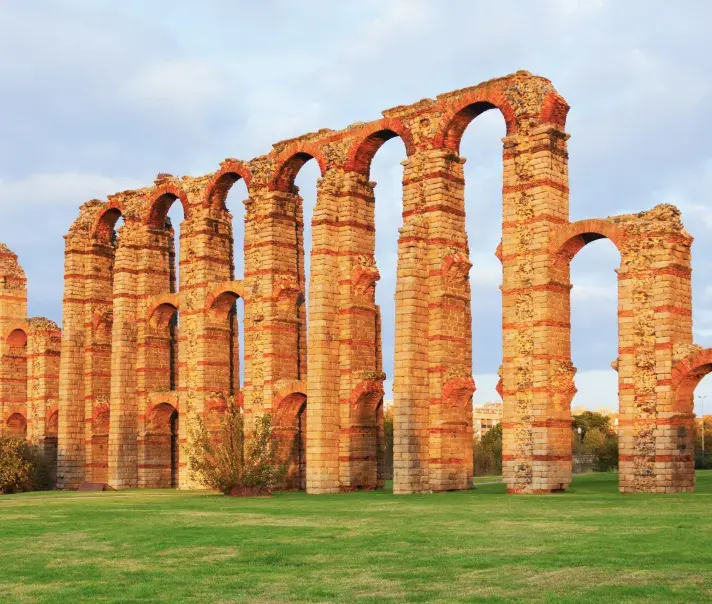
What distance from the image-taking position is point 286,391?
37844 millimetres

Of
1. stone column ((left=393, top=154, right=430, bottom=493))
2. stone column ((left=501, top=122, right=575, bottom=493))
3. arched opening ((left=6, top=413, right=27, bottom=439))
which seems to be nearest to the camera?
stone column ((left=501, top=122, right=575, bottom=493))

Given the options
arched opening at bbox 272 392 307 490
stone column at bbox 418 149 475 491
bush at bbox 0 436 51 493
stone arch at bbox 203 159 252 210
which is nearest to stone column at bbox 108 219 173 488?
bush at bbox 0 436 51 493

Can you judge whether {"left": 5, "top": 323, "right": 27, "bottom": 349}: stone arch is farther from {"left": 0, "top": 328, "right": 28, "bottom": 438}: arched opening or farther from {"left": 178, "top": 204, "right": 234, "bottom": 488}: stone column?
{"left": 178, "top": 204, "right": 234, "bottom": 488}: stone column

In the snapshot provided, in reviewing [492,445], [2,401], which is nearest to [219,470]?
[2,401]

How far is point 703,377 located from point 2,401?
36927mm

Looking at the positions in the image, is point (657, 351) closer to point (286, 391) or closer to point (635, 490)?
point (635, 490)

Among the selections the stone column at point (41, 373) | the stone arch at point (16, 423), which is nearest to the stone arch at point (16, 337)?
the stone column at point (41, 373)

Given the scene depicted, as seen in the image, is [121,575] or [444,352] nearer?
[121,575]

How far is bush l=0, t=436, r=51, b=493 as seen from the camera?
43.5 meters

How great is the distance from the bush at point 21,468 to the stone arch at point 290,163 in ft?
52.3

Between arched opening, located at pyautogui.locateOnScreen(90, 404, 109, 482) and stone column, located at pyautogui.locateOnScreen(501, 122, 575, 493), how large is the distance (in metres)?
21.7

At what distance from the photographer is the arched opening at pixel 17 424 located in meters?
53.6

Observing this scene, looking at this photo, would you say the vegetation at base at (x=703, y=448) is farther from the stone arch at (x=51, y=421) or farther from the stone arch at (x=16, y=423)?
the stone arch at (x=16, y=423)

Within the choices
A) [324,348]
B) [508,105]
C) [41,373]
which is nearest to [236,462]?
[324,348]
